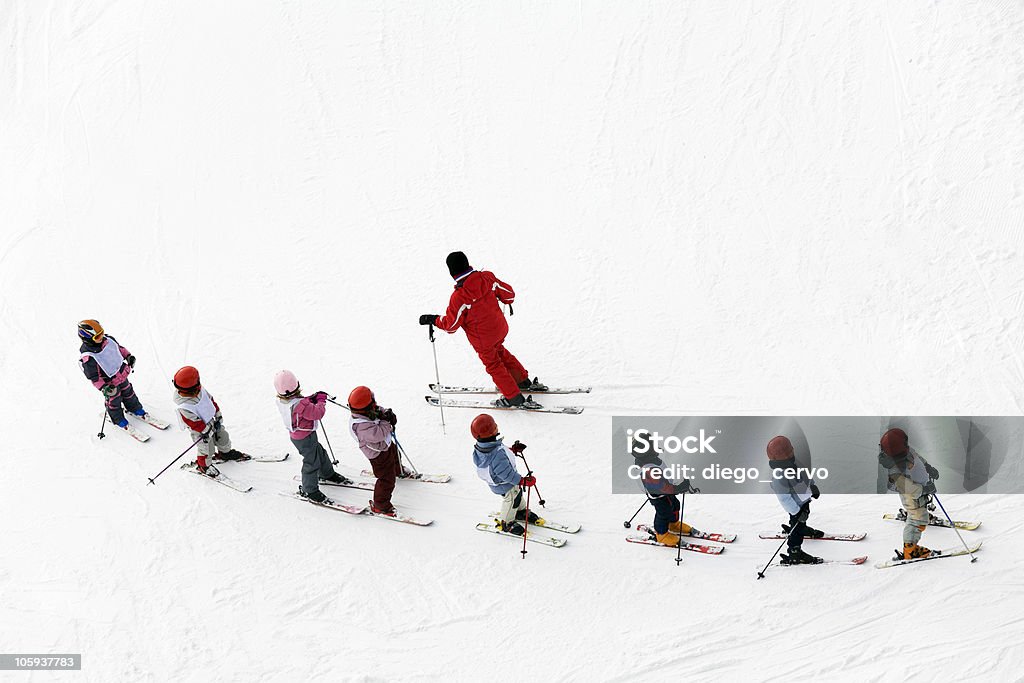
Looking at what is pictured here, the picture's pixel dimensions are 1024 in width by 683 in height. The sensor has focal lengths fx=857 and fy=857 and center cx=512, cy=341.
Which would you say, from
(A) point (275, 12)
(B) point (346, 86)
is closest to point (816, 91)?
(B) point (346, 86)

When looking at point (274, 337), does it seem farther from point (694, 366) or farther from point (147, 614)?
point (694, 366)

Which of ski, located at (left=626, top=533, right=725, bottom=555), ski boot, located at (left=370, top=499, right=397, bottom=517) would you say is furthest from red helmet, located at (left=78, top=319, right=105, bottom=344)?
ski, located at (left=626, top=533, right=725, bottom=555)

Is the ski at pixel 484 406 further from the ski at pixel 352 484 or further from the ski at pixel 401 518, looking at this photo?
the ski at pixel 401 518

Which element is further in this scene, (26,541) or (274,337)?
(274,337)

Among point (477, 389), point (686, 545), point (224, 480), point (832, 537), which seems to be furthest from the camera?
point (477, 389)

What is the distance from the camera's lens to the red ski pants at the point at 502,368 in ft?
29.8

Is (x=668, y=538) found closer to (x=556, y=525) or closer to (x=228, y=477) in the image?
(x=556, y=525)

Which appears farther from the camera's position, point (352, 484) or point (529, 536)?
point (352, 484)

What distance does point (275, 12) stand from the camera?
1593cm

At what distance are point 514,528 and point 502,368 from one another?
6.71 feet

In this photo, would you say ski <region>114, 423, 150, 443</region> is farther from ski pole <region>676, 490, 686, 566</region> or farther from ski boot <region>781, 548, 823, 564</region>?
ski boot <region>781, 548, 823, 564</region>

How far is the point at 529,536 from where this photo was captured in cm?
769

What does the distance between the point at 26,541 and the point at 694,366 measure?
7.05 m

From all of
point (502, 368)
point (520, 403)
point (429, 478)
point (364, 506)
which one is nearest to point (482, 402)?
point (520, 403)
